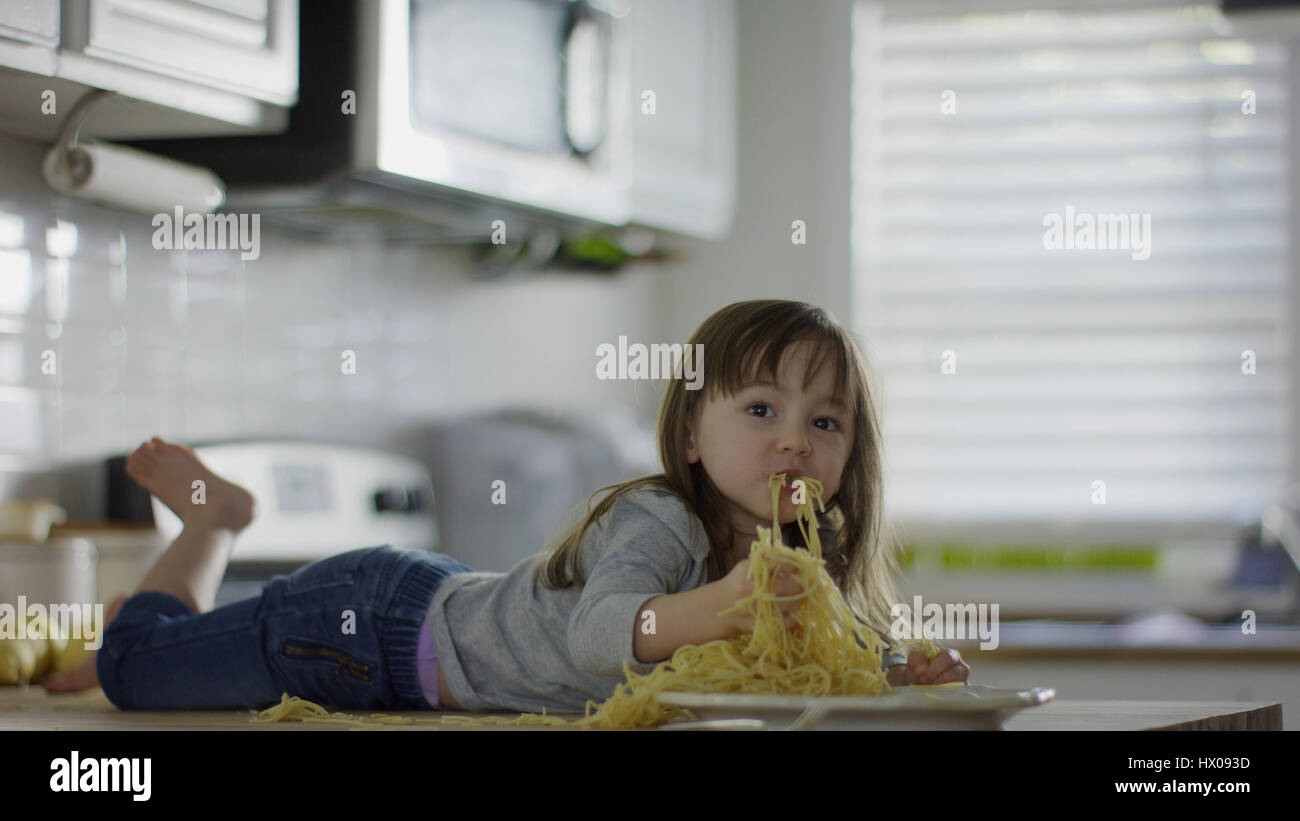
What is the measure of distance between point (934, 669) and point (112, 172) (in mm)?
971

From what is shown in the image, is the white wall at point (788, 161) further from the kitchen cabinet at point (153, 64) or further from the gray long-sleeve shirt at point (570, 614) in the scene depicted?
the gray long-sleeve shirt at point (570, 614)

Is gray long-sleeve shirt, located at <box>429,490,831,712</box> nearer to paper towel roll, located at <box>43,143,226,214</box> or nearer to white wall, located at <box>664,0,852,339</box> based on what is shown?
paper towel roll, located at <box>43,143,226,214</box>

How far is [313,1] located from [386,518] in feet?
2.42

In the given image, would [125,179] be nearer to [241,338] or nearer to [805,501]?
[241,338]

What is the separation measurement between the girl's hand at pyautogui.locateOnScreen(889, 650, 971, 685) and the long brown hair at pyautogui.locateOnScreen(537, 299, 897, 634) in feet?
0.20

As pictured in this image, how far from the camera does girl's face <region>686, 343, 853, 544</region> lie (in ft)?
3.34

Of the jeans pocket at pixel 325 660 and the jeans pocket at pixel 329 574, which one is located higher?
the jeans pocket at pixel 329 574

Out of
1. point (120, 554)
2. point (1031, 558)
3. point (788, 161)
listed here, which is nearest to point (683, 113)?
point (788, 161)

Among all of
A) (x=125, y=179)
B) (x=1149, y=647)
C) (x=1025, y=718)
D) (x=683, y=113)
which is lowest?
(x=1149, y=647)

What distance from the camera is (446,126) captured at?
5.91 feet

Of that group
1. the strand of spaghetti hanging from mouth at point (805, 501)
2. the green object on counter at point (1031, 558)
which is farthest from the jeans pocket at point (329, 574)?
the green object on counter at point (1031, 558)

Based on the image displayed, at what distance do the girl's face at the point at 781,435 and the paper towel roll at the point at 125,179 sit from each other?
79cm

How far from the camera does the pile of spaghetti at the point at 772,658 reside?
2.82ft
